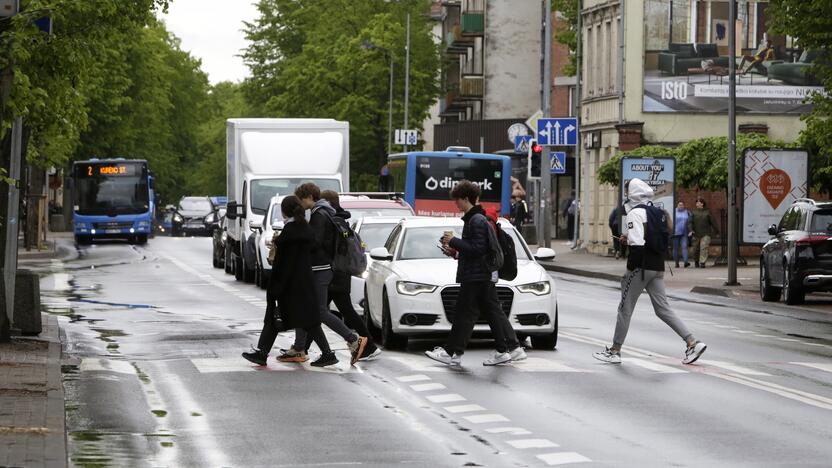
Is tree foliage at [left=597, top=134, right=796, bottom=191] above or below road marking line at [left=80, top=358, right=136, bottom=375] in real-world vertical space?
above

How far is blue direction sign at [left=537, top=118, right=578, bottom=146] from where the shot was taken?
51531 millimetres

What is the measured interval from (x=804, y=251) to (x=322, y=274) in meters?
15.1

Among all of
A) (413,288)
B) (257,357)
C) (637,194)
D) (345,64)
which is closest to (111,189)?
(345,64)

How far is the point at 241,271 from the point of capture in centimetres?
3791

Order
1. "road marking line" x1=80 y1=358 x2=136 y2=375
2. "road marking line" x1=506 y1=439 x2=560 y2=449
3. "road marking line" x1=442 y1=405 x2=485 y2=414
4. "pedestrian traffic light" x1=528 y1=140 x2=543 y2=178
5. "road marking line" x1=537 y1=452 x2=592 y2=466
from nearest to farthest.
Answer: "road marking line" x1=537 y1=452 x2=592 y2=466, "road marking line" x1=506 y1=439 x2=560 y2=449, "road marking line" x1=442 y1=405 x2=485 y2=414, "road marking line" x1=80 y1=358 x2=136 y2=375, "pedestrian traffic light" x1=528 y1=140 x2=543 y2=178

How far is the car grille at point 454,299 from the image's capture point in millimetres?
19391

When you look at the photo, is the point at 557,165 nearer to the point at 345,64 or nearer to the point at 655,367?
the point at 655,367

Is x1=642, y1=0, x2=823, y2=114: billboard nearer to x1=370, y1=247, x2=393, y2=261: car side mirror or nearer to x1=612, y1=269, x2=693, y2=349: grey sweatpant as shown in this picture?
x1=370, y1=247, x2=393, y2=261: car side mirror

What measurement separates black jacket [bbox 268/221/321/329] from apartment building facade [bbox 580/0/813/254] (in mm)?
43530

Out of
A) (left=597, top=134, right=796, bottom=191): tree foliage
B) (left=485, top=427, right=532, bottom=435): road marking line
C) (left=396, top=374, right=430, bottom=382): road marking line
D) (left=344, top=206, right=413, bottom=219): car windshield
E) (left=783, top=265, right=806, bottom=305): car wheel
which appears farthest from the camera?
(left=597, top=134, right=796, bottom=191): tree foliage

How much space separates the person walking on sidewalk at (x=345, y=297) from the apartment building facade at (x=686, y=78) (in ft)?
138

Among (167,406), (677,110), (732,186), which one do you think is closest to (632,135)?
(677,110)

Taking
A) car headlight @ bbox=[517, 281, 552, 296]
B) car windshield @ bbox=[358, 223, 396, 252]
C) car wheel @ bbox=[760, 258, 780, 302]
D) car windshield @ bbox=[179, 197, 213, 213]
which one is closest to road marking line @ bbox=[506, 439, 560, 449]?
car headlight @ bbox=[517, 281, 552, 296]

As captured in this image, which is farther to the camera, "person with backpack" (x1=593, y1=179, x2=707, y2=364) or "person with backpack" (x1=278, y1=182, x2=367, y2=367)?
"person with backpack" (x1=593, y1=179, x2=707, y2=364)
